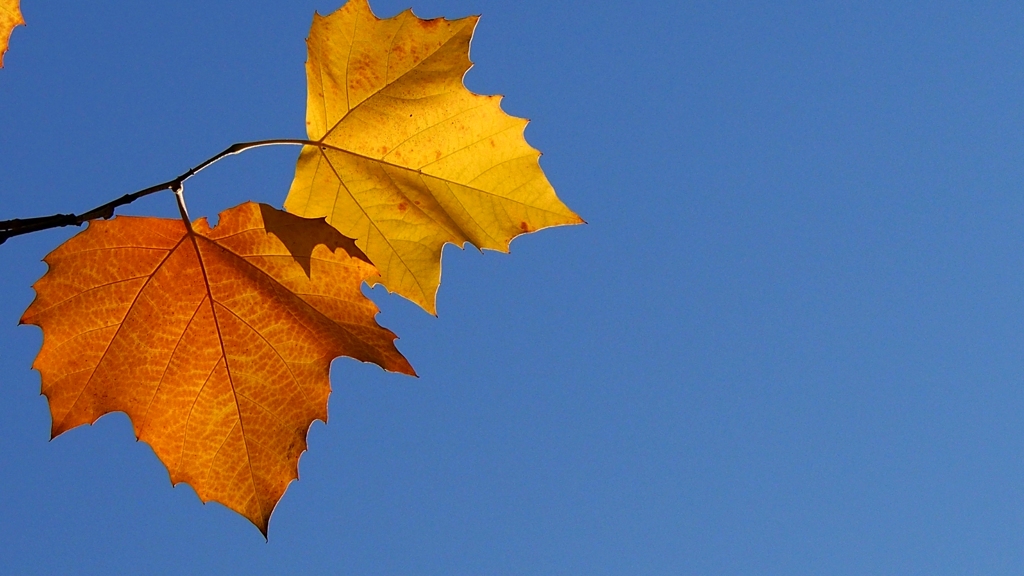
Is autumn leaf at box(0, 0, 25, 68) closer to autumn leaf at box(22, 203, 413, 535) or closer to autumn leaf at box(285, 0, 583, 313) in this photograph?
autumn leaf at box(22, 203, 413, 535)

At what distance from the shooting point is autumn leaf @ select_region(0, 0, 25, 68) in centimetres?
182

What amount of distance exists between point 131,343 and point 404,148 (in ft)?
2.59

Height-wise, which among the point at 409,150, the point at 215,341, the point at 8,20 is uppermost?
the point at 8,20

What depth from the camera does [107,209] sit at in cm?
176

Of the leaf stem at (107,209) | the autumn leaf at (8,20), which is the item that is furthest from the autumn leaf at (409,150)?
the autumn leaf at (8,20)

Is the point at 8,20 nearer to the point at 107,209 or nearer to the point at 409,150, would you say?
the point at 107,209

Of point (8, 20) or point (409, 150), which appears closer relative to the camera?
point (8, 20)

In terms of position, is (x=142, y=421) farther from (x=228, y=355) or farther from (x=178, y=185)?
(x=178, y=185)

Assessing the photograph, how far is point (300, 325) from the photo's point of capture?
2045 mm

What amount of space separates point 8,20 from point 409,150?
2.95 ft

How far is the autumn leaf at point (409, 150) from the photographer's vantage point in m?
2.24

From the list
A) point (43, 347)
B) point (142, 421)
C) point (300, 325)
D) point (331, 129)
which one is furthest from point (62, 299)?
point (331, 129)

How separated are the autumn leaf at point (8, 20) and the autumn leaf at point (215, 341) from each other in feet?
1.39

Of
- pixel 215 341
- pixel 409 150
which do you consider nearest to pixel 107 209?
pixel 215 341
